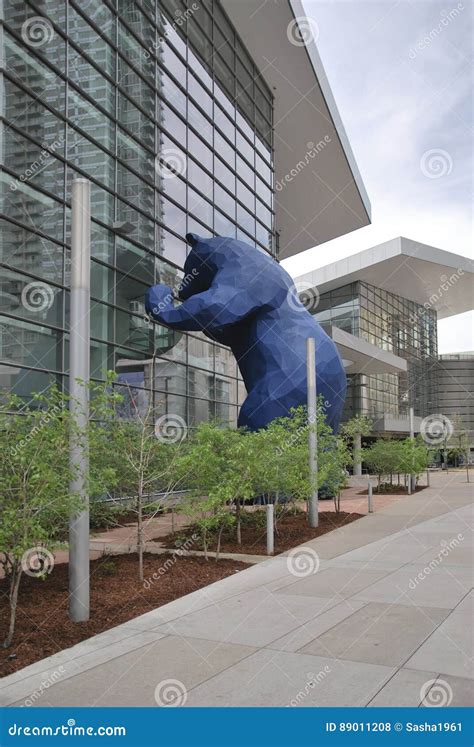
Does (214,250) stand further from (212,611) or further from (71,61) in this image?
(212,611)

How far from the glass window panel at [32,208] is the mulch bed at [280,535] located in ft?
23.4

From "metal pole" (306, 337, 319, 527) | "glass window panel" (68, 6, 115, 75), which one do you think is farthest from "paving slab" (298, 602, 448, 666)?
"glass window panel" (68, 6, 115, 75)

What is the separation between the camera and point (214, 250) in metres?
16.8

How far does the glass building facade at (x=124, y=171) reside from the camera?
46.6 feet

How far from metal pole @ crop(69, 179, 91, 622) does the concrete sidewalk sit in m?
0.56

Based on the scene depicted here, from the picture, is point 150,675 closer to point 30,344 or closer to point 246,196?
point 30,344

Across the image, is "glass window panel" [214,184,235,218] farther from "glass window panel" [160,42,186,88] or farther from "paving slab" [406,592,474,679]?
"paving slab" [406,592,474,679]

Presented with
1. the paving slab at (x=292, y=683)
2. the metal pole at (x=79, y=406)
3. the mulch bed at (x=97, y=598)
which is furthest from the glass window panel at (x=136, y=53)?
the paving slab at (x=292, y=683)

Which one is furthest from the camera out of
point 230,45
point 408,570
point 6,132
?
point 230,45

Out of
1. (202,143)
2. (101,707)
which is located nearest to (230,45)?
(202,143)

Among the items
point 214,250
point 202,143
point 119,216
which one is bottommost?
point 214,250

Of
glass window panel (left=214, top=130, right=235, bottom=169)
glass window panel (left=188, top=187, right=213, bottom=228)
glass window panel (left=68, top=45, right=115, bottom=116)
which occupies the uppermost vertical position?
glass window panel (left=214, top=130, right=235, bottom=169)

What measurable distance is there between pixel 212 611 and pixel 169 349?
45.1 ft

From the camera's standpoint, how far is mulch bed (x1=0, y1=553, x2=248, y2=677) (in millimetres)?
5713
